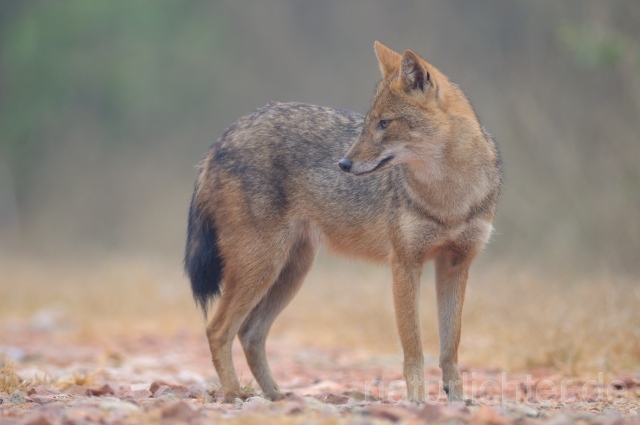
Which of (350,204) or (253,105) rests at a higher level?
(253,105)

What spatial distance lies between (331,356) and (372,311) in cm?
129

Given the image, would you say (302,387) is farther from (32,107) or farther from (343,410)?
(32,107)

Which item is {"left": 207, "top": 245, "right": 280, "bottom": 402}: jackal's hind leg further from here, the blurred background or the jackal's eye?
the blurred background

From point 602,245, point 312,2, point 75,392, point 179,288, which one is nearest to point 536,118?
point 602,245

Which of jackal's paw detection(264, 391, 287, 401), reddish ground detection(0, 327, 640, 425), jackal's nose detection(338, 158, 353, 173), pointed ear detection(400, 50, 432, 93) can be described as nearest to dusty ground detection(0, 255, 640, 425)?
reddish ground detection(0, 327, 640, 425)

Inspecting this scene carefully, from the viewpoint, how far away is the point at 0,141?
83.8ft

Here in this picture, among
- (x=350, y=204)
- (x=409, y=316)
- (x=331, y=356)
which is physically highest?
(x=350, y=204)

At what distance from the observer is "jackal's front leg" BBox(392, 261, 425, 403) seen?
5875mm

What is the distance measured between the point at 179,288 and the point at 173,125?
13.2 m

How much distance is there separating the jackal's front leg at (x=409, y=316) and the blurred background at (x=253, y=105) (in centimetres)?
411

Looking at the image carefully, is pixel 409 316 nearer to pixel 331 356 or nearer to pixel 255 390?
pixel 255 390

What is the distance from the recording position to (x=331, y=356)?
925 cm

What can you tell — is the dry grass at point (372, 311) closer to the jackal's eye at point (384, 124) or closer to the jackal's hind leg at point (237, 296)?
the jackal's hind leg at point (237, 296)

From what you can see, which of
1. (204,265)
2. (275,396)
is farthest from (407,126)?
(275,396)
